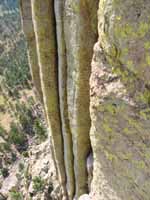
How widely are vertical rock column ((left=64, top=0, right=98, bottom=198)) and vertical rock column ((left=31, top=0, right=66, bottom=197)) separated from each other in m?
0.86

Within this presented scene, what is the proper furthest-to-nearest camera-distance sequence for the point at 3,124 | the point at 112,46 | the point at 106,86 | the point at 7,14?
the point at 7,14 < the point at 3,124 < the point at 106,86 < the point at 112,46

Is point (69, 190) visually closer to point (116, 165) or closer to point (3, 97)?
point (116, 165)

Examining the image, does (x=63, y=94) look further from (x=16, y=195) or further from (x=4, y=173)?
(x=4, y=173)

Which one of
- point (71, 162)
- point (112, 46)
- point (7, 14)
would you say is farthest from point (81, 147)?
point (7, 14)

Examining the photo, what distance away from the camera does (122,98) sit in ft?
21.7

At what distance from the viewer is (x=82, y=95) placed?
907 centimetres

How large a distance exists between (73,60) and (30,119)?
39217mm

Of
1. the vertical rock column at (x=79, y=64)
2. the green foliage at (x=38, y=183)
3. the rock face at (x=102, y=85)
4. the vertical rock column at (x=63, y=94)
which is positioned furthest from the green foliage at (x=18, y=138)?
the vertical rock column at (x=79, y=64)

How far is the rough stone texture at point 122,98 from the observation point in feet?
19.1

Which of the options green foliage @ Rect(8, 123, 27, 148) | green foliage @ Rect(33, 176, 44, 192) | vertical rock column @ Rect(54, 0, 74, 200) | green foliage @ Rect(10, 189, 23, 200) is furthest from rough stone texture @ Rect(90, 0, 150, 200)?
green foliage @ Rect(8, 123, 27, 148)

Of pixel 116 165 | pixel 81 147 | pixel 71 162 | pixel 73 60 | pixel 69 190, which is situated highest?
pixel 73 60

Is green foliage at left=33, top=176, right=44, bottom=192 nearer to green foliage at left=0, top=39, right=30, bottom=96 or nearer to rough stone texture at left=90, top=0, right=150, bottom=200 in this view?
rough stone texture at left=90, top=0, right=150, bottom=200

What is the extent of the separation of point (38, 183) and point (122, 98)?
42.6 feet

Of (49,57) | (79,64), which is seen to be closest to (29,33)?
(49,57)
